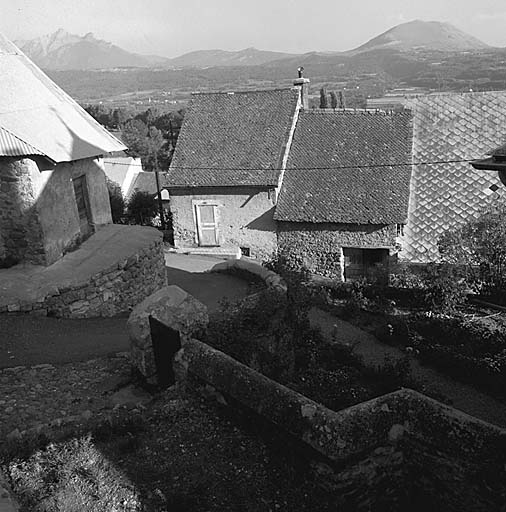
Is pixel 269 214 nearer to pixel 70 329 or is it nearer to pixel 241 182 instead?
pixel 241 182

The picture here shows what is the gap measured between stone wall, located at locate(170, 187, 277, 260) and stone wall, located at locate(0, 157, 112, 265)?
876 cm

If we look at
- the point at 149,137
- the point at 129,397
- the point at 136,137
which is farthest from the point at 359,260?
the point at 149,137

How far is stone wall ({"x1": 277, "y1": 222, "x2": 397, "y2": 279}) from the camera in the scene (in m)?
Answer: 17.3

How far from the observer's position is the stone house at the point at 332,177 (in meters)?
17.5

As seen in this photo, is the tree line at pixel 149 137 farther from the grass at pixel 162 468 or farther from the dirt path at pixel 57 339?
the grass at pixel 162 468

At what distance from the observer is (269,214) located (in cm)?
1927

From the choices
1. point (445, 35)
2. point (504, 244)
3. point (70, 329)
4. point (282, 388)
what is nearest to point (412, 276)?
point (504, 244)

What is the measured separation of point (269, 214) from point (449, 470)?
15178 millimetres

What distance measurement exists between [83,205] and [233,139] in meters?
9.62

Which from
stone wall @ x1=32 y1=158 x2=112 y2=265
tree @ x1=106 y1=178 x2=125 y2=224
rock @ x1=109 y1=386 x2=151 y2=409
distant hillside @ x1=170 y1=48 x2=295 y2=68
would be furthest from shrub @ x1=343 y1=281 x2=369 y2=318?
distant hillside @ x1=170 y1=48 x2=295 y2=68

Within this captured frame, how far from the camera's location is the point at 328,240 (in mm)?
18000

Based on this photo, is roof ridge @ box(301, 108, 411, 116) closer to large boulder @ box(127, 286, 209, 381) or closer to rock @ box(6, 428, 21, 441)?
large boulder @ box(127, 286, 209, 381)

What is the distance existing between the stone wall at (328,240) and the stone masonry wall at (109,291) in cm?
701

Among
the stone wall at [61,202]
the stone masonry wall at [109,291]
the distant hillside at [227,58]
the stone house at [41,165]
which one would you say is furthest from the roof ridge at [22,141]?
the distant hillside at [227,58]
